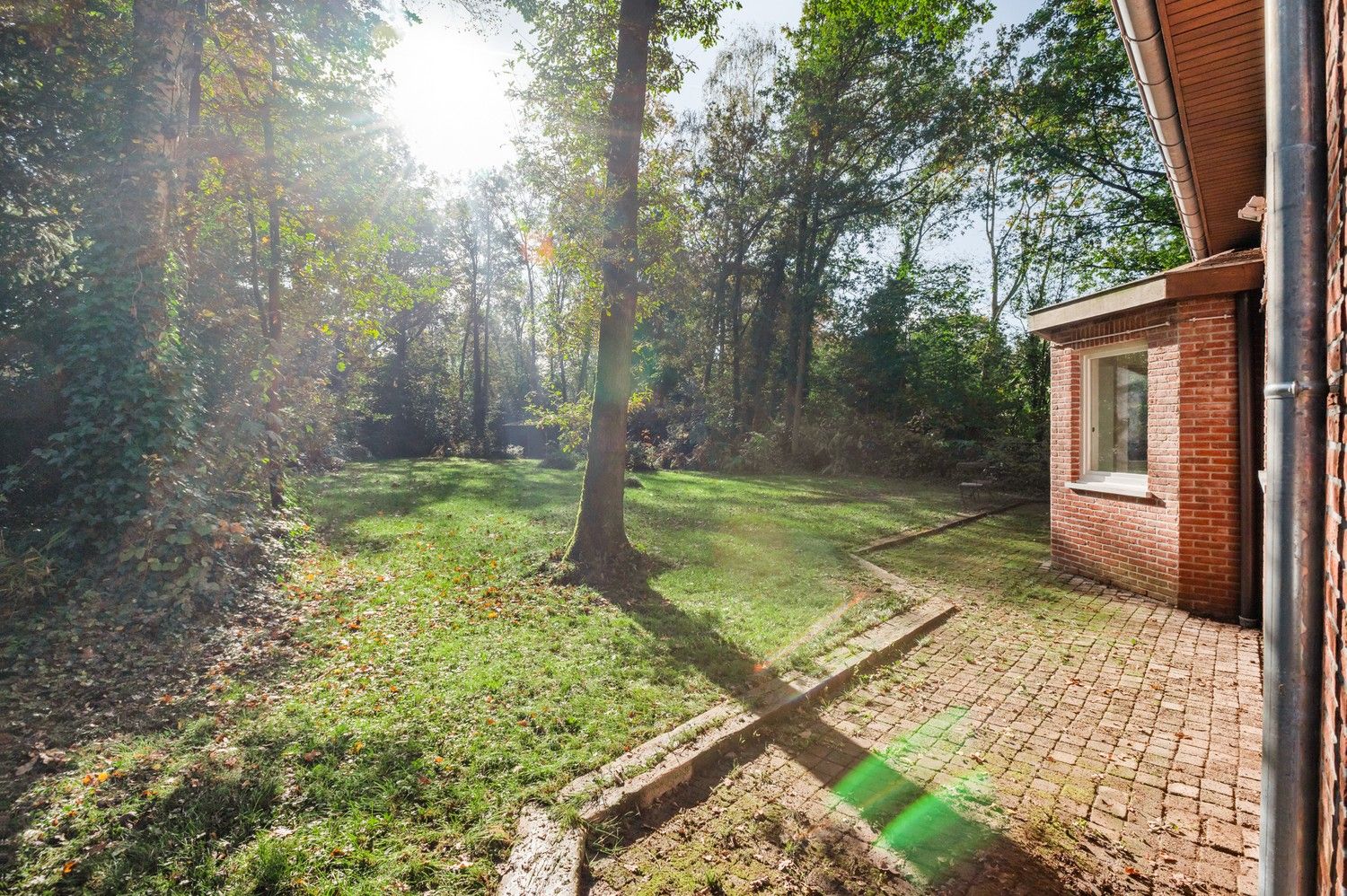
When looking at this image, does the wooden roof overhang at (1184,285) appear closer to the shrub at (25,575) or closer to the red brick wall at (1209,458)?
the red brick wall at (1209,458)

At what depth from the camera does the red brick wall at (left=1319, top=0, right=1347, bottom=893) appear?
48.6 inches

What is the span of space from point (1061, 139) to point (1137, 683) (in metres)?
21.2

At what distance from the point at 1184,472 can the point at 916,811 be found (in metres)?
5.52

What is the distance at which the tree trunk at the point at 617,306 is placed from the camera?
717 centimetres

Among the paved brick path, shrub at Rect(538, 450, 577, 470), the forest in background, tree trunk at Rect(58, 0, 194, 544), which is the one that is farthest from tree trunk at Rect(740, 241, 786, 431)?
tree trunk at Rect(58, 0, 194, 544)

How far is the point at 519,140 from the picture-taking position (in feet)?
24.3

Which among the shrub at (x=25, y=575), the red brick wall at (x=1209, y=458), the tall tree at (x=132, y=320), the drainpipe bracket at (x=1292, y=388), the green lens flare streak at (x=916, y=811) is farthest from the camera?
the red brick wall at (x=1209, y=458)

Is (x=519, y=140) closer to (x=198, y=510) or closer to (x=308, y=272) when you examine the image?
(x=198, y=510)

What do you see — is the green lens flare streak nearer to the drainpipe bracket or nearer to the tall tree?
the drainpipe bracket

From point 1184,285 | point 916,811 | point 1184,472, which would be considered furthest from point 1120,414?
point 916,811

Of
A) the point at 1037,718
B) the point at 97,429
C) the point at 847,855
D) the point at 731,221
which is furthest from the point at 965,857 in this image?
the point at 731,221

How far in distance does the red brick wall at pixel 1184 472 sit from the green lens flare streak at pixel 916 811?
4.78 metres

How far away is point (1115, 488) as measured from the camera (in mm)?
7023

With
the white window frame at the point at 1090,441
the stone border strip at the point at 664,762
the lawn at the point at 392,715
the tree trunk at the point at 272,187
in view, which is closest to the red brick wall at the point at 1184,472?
the white window frame at the point at 1090,441
